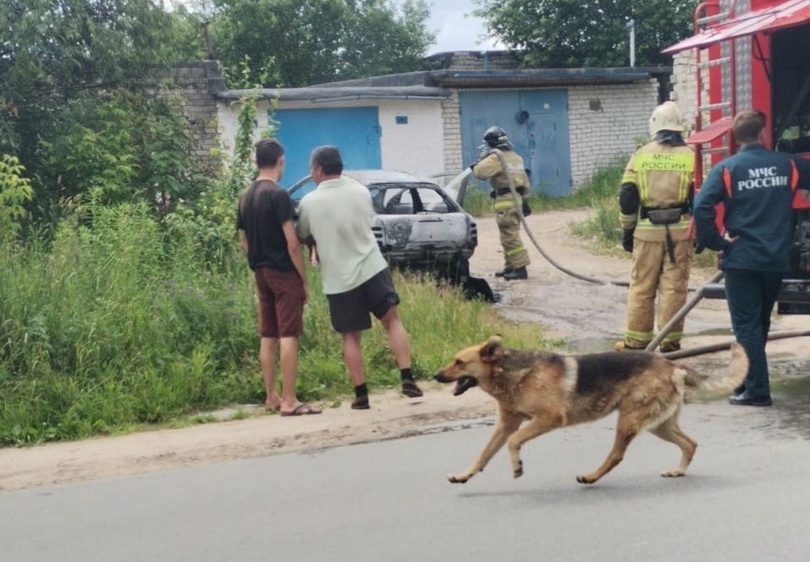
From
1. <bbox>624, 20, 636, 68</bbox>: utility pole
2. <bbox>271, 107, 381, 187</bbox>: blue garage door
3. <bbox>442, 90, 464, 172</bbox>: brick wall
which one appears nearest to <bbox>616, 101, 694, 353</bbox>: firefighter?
<bbox>271, 107, 381, 187</bbox>: blue garage door

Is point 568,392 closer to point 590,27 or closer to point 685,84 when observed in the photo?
point 685,84

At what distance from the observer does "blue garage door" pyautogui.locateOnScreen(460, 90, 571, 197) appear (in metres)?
24.8

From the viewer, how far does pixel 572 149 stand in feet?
86.2

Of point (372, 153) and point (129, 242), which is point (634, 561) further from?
point (372, 153)

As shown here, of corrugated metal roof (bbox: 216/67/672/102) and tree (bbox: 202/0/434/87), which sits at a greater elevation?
tree (bbox: 202/0/434/87)

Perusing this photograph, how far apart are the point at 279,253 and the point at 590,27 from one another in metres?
25.1

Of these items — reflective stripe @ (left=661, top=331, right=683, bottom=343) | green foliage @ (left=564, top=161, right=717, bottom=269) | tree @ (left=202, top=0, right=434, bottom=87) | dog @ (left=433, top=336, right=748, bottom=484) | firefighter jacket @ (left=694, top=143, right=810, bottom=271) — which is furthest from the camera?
tree @ (left=202, top=0, right=434, bottom=87)

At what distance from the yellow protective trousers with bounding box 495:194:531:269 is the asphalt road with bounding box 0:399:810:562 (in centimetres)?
742

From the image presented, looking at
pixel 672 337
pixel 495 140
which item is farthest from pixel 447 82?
pixel 672 337

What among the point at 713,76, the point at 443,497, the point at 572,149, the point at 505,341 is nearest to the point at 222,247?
the point at 505,341

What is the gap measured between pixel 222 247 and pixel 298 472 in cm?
484

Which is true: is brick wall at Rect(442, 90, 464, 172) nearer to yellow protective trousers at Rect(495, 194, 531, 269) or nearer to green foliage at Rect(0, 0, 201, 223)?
green foliage at Rect(0, 0, 201, 223)

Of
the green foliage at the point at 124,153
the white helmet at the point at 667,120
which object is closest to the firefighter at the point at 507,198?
the green foliage at the point at 124,153

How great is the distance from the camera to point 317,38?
36.7 metres
